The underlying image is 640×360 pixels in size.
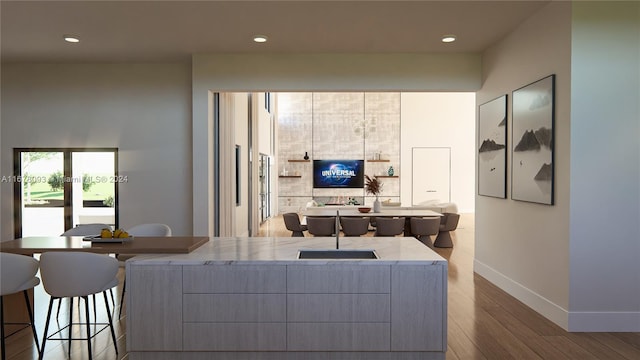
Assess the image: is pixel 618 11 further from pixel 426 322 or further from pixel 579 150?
pixel 426 322

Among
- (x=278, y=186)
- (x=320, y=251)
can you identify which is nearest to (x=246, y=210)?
(x=278, y=186)

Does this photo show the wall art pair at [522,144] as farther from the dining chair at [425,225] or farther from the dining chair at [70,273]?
the dining chair at [70,273]

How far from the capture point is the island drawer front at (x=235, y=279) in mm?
3104

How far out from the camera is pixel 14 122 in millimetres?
6547

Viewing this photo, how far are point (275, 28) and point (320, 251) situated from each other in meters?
2.62

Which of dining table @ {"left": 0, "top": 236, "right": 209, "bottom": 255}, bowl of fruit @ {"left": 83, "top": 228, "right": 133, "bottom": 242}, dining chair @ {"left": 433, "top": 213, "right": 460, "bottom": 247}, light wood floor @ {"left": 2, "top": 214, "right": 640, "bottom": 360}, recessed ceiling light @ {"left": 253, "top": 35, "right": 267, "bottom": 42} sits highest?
recessed ceiling light @ {"left": 253, "top": 35, "right": 267, "bottom": 42}

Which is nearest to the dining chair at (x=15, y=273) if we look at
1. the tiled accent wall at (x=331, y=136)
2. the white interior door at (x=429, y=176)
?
the tiled accent wall at (x=331, y=136)

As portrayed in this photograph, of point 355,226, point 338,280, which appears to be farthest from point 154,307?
point 355,226

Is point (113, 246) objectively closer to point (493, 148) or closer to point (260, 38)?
point (260, 38)

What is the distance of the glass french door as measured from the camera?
6.60m

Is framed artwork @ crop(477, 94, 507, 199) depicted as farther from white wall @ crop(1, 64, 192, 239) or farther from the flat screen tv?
the flat screen tv

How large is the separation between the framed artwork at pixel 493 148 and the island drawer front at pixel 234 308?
325 cm

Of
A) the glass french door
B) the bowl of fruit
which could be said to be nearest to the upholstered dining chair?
the glass french door

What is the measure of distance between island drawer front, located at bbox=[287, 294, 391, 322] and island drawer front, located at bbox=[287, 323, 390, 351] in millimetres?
40
